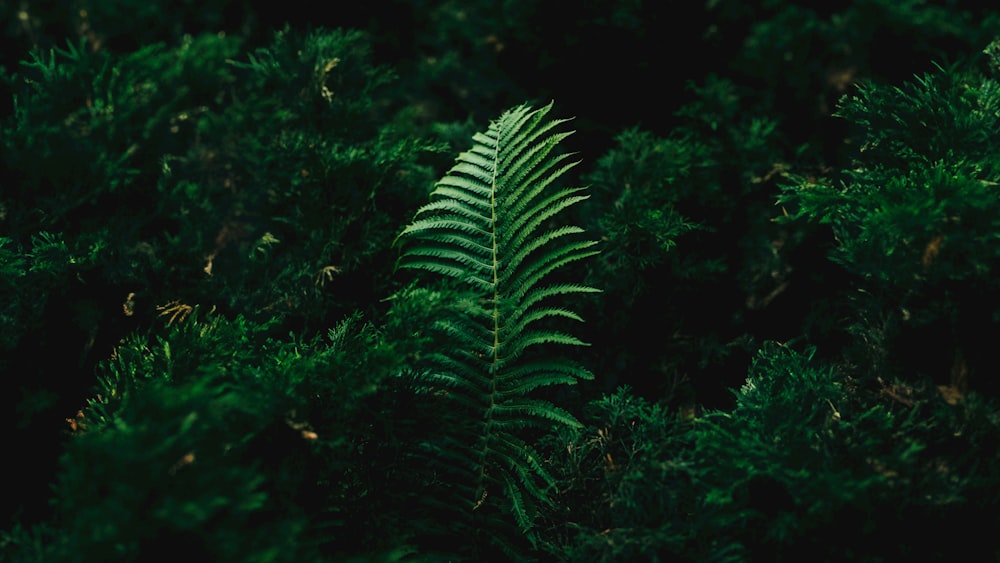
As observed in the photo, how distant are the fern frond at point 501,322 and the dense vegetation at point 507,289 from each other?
12 millimetres

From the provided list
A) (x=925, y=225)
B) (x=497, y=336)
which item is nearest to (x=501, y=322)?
(x=497, y=336)

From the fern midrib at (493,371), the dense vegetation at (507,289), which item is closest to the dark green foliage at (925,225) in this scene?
the dense vegetation at (507,289)

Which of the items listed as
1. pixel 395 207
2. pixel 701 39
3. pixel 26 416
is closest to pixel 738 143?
pixel 701 39

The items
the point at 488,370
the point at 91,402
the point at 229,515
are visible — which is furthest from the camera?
the point at 488,370

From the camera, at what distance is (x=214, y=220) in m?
Answer: 2.41

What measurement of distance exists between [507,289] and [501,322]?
0.29 ft

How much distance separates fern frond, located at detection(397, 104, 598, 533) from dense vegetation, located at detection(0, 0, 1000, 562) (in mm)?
12

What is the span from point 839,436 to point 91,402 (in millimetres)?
1762

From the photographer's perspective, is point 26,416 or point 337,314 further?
point 337,314

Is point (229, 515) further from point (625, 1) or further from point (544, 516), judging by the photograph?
point (625, 1)

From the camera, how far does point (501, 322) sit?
185cm

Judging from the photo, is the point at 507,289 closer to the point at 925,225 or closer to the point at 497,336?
the point at 497,336

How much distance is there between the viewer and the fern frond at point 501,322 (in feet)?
5.88

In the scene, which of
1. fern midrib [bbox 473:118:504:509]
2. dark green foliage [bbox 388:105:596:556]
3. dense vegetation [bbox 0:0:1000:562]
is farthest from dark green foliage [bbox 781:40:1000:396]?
fern midrib [bbox 473:118:504:509]
